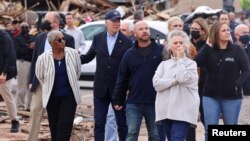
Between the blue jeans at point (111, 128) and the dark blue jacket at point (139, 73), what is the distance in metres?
1.53

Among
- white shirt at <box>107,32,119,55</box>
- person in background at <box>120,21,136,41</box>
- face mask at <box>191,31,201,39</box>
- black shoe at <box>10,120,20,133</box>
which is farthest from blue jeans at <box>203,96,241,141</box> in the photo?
black shoe at <box>10,120,20,133</box>

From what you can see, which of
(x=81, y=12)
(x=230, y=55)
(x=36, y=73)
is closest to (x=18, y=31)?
(x=36, y=73)

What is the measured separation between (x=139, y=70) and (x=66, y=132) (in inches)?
51.6

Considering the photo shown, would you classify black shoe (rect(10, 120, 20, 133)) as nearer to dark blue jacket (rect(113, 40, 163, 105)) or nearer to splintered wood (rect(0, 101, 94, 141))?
splintered wood (rect(0, 101, 94, 141))

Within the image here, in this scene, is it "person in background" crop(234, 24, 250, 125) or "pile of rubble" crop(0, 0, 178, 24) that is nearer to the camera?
"person in background" crop(234, 24, 250, 125)

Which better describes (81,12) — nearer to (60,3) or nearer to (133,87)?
(60,3)

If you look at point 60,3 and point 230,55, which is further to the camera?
point 60,3

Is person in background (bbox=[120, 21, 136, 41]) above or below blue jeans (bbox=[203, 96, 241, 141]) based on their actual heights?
above

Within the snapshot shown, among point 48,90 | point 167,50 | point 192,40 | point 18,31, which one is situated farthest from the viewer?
point 18,31

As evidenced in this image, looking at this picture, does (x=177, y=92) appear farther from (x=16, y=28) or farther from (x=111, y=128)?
(x=16, y=28)

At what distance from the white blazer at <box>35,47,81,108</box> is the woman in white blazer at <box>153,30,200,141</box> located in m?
1.40

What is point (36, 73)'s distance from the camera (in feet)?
41.9

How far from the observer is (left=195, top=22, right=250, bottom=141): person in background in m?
12.0

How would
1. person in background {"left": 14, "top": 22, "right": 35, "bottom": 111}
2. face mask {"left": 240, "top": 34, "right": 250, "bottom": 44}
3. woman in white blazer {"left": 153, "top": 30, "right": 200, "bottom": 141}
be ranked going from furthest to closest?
1. person in background {"left": 14, "top": 22, "right": 35, "bottom": 111}
2. face mask {"left": 240, "top": 34, "right": 250, "bottom": 44}
3. woman in white blazer {"left": 153, "top": 30, "right": 200, "bottom": 141}
